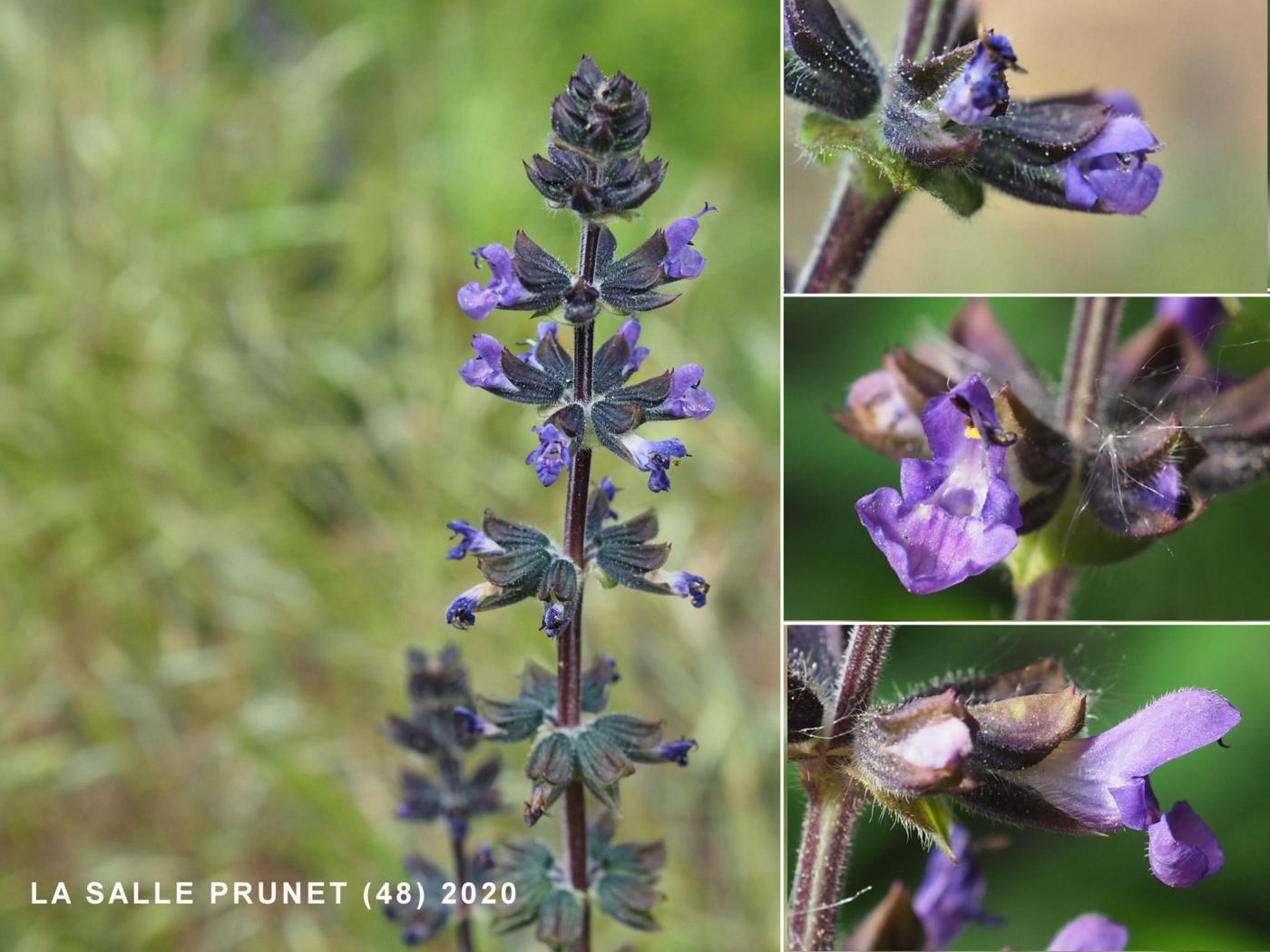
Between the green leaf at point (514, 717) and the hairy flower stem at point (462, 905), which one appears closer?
the green leaf at point (514, 717)

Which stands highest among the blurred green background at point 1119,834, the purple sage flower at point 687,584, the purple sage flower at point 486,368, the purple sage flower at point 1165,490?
the purple sage flower at point 486,368

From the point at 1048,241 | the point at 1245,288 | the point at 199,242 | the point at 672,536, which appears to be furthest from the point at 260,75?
the point at 1245,288

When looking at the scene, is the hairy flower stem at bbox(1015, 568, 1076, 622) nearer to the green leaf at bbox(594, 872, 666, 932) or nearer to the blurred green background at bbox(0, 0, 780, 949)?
the green leaf at bbox(594, 872, 666, 932)

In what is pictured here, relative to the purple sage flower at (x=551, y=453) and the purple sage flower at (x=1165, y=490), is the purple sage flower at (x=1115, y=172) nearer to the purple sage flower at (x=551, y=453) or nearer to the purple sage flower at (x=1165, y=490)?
the purple sage flower at (x=1165, y=490)

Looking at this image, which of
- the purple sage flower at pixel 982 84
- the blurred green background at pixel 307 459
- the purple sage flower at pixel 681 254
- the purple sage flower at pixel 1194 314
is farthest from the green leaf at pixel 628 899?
the blurred green background at pixel 307 459

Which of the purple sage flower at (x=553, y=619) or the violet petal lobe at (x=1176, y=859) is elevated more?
the purple sage flower at (x=553, y=619)

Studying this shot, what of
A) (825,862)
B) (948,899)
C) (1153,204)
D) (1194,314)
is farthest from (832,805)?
(1153,204)

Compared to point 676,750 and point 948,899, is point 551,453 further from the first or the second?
point 948,899
